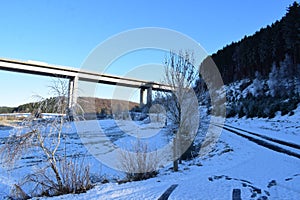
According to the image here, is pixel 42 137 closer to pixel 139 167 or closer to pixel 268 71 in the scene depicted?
pixel 139 167

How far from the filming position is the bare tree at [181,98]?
9.03 metres

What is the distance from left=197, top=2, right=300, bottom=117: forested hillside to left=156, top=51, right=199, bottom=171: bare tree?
1.28 m

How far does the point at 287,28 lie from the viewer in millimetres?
36969

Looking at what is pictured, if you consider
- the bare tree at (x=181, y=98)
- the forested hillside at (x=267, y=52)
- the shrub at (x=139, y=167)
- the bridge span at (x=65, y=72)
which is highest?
the forested hillside at (x=267, y=52)

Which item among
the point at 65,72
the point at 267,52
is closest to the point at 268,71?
the point at 267,52

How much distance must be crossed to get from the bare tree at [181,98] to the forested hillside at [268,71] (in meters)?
1.28

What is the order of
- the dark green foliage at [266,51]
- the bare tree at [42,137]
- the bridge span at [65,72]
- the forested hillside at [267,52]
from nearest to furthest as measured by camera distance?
1. the bare tree at [42,137]
2. the forested hillside at [267,52]
3. the dark green foliage at [266,51]
4. the bridge span at [65,72]

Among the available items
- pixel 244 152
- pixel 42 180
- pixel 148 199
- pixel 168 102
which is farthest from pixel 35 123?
pixel 244 152

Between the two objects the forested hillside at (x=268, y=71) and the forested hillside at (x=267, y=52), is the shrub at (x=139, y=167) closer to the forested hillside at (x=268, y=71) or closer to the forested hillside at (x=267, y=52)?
the forested hillside at (x=268, y=71)

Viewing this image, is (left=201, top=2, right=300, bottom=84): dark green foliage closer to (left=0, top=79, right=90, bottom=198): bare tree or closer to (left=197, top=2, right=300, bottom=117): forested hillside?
(left=197, top=2, right=300, bottom=117): forested hillside

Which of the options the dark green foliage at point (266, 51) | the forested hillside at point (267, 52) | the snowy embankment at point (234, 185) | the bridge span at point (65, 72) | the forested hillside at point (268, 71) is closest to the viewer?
the snowy embankment at point (234, 185)

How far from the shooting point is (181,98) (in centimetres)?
896

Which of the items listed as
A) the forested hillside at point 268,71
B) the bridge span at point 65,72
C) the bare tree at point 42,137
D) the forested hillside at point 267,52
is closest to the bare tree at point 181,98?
the forested hillside at point 268,71

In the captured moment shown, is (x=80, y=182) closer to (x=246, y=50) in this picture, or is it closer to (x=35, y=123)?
(x=35, y=123)
